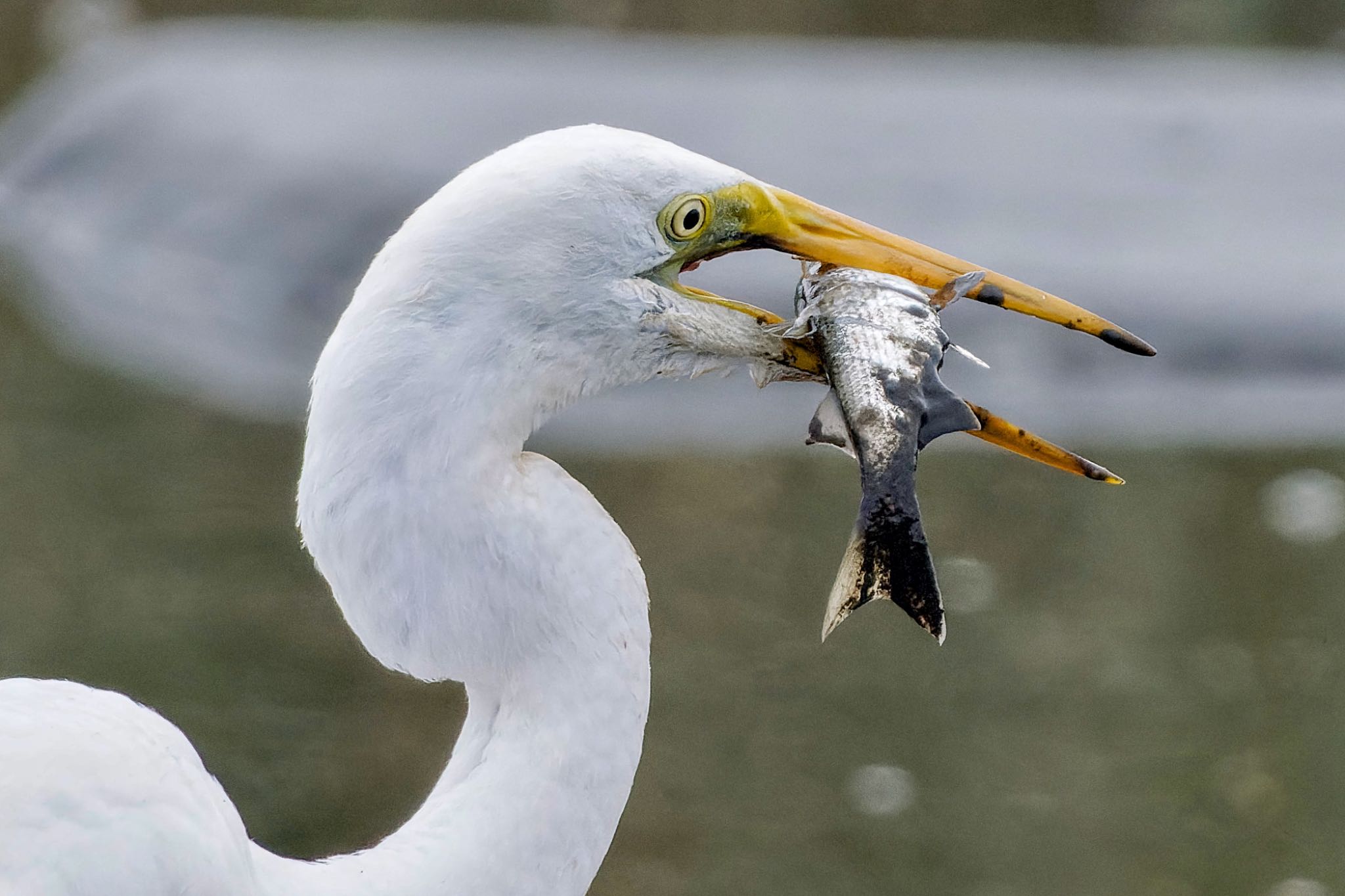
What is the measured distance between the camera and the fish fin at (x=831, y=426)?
1.38m

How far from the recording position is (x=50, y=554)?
411cm

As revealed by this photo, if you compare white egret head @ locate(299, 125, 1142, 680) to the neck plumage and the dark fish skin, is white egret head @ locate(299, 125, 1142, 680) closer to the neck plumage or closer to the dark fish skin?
the neck plumage

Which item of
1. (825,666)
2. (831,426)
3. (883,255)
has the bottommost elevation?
(825,666)

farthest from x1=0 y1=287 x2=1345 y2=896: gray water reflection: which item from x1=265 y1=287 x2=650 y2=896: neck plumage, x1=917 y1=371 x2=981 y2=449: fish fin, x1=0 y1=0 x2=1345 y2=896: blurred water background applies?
x1=917 y1=371 x2=981 y2=449: fish fin

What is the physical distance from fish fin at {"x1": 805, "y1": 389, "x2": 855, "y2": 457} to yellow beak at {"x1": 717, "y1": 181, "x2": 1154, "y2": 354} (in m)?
0.12

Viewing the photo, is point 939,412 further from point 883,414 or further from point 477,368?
point 477,368

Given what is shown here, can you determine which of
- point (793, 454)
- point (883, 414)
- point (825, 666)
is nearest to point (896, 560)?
point (883, 414)

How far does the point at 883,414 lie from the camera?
53.1 inches

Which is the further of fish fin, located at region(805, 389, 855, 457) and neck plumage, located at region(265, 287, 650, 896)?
fish fin, located at region(805, 389, 855, 457)

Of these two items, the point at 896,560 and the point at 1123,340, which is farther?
the point at 1123,340

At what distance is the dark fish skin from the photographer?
1.31 metres

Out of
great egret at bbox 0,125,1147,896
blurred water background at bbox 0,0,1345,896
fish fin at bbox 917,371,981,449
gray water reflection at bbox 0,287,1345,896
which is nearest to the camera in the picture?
great egret at bbox 0,125,1147,896

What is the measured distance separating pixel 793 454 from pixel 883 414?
3.44 meters

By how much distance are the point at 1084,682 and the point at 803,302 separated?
2434 millimetres
